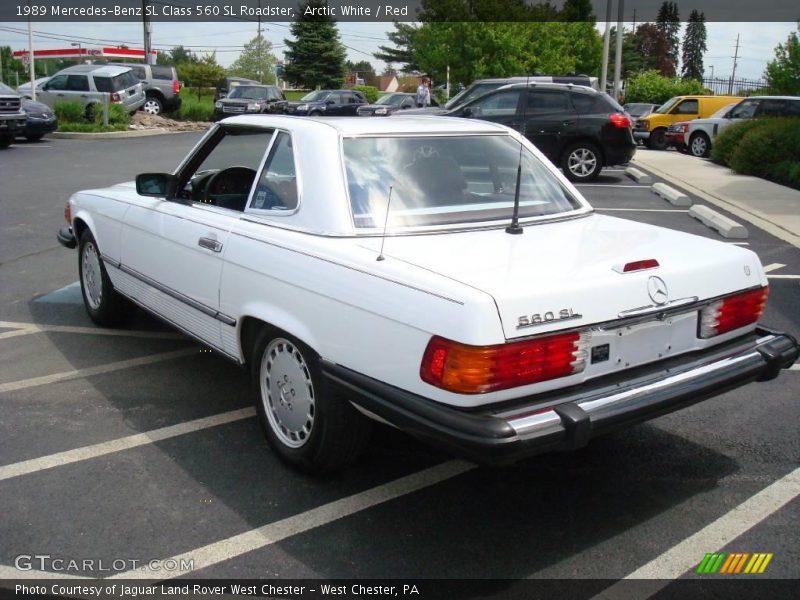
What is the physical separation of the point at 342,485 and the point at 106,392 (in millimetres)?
1891

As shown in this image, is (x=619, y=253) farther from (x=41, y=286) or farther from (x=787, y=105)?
(x=787, y=105)

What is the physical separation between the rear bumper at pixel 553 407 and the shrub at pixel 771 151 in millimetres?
13195

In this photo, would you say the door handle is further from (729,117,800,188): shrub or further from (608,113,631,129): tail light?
(729,117,800,188): shrub

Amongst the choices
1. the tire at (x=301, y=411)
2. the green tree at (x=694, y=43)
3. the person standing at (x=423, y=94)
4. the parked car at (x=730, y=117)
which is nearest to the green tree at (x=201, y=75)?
the person standing at (x=423, y=94)

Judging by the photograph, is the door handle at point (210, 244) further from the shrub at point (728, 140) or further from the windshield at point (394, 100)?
the windshield at point (394, 100)

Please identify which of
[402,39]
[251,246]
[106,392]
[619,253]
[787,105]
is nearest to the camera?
[619,253]

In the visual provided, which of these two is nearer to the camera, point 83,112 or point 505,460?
point 505,460

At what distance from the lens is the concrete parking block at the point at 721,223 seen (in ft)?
32.8

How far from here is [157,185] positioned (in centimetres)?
511

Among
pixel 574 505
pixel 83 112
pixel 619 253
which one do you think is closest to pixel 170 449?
pixel 574 505

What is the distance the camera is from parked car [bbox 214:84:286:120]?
105 ft

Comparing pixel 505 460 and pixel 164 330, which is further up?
pixel 505 460

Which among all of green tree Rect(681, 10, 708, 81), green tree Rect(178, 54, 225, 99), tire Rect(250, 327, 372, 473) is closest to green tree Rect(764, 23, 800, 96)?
tire Rect(250, 327, 372, 473)

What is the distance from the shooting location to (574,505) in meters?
3.78
